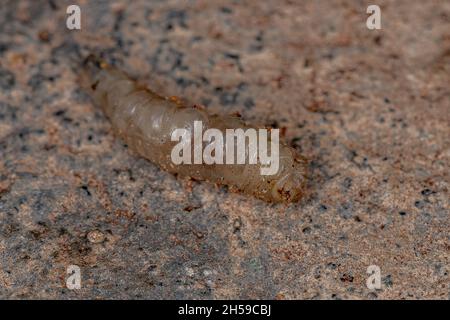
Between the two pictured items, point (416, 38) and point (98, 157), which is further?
point (416, 38)

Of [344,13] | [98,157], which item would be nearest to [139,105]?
[98,157]

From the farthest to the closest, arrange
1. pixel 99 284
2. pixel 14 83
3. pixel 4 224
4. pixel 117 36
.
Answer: pixel 117 36, pixel 14 83, pixel 4 224, pixel 99 284

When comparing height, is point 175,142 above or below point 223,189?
above

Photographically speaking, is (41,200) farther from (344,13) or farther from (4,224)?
(344,13)

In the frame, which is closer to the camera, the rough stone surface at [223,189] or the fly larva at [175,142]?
the rough stone surface at [223,189]
